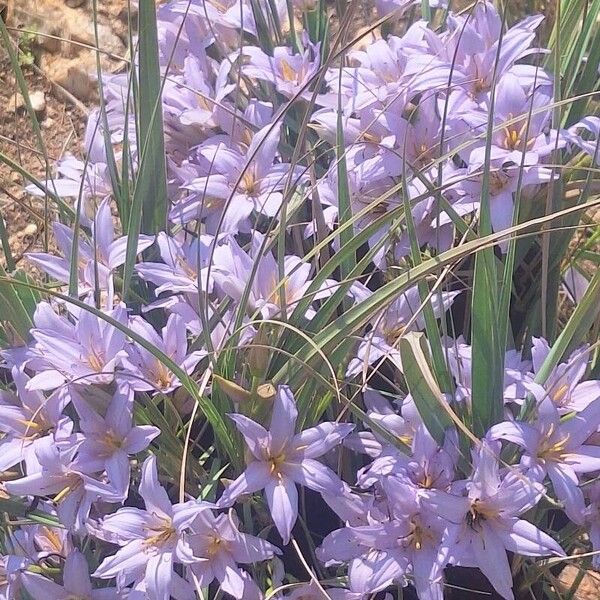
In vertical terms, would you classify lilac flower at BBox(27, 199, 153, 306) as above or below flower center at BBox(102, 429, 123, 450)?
above

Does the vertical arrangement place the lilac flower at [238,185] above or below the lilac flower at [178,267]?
above

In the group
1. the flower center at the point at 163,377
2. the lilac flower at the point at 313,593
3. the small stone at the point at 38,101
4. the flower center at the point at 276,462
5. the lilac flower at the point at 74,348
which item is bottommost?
the lilac flower at the point at 313,593

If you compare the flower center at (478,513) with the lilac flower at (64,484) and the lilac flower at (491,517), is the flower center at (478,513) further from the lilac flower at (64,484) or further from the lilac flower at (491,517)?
the lilac flower at (64,484)

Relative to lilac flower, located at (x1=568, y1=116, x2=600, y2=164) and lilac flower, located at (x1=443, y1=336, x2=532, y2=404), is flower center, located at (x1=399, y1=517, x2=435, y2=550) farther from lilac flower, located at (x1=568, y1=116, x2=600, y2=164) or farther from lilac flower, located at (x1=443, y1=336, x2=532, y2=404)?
lilac flower, located at (x1=568, y1=116, x2=600, y2=164)

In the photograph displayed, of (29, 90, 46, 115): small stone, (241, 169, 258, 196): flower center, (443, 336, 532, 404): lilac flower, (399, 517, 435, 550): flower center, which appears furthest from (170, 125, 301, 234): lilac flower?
(29, 90, 46, 115): small stone

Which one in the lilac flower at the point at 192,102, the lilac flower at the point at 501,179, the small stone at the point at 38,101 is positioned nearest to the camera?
the lilac flower at the point at 501,179

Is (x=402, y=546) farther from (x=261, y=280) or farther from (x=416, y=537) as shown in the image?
(x=261, y=280)

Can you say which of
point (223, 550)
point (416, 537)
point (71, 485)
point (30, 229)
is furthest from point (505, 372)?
point (30, 229)

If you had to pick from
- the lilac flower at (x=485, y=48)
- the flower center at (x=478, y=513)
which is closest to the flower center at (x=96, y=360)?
the flower center at (x=478, y=513)
